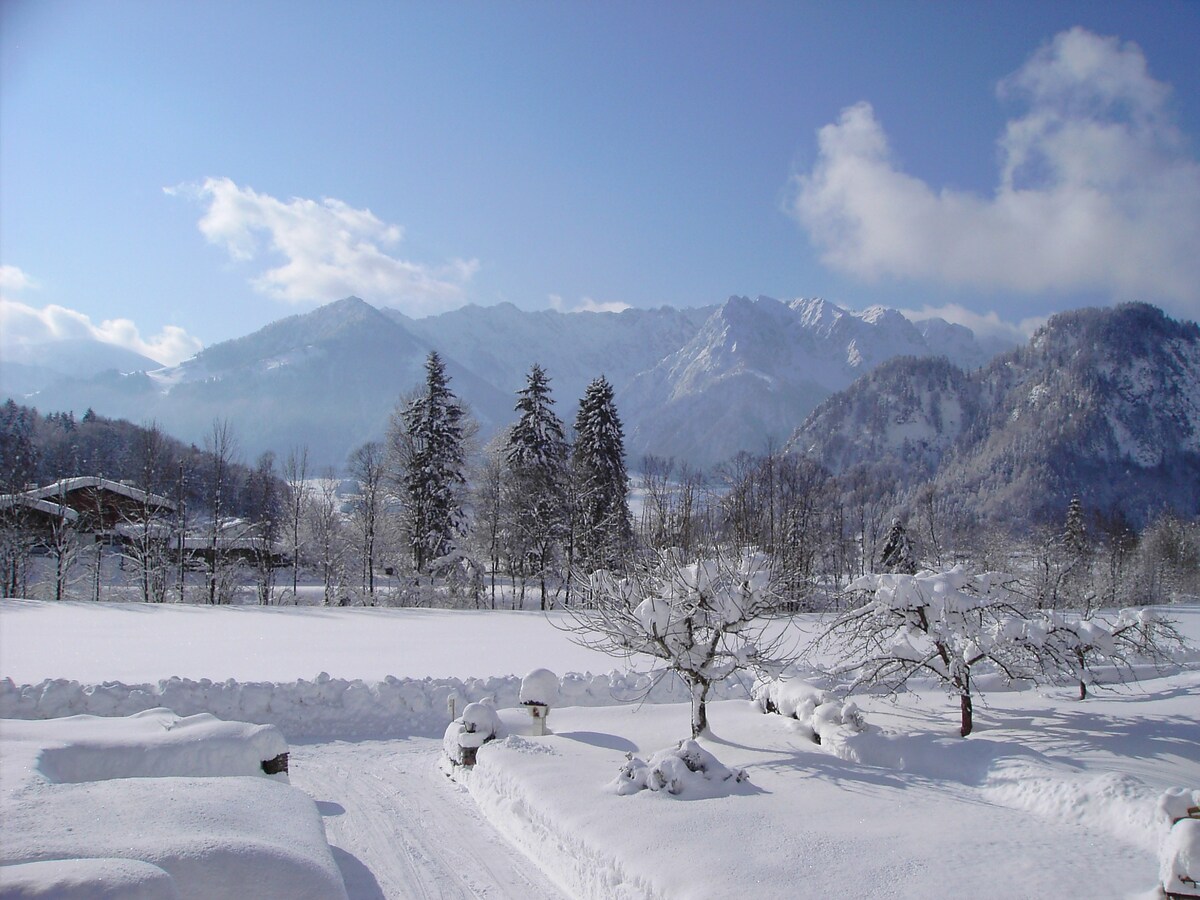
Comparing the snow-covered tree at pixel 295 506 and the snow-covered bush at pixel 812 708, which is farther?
the snow-covered tree at pixel 295 506

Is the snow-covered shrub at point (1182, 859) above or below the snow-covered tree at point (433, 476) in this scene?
below

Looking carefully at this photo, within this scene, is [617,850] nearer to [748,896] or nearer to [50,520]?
[748,896]

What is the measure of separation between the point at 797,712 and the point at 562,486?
23969 millimetres

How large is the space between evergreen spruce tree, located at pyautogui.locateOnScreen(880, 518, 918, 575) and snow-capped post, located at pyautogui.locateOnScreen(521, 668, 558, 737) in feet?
96.8

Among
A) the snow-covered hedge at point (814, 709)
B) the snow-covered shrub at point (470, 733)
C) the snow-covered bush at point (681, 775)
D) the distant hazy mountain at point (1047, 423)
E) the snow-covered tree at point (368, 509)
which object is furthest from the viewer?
the distant hazy mountain at point (1047, 423)

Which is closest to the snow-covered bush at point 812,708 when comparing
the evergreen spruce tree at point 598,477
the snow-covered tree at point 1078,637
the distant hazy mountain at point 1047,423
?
the snow-covered tree at point 1078,637

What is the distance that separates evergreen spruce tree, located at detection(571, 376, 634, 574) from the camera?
32469mm

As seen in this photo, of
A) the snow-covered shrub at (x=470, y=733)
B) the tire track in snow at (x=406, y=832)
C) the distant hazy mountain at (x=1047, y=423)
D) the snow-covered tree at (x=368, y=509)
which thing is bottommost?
the tire track in snow at (x=406, y=832)

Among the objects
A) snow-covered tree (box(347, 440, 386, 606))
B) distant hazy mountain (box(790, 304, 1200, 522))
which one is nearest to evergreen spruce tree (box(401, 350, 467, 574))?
snow-covered tree (box(347, 440, 386, 606))

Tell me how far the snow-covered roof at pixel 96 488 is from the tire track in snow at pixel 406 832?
88.0ft

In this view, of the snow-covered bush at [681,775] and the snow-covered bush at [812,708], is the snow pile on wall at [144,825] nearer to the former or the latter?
the snow-covered bush at [681,775]

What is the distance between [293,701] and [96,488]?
94.8 ft

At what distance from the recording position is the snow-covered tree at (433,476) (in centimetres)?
3281

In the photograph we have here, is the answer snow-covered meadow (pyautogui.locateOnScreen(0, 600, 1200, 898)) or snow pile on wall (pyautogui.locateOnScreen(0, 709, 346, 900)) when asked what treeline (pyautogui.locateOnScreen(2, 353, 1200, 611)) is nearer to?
snow-covered meadow (pyautogui.locateOnScreen(0, 600, 1200, 898))
